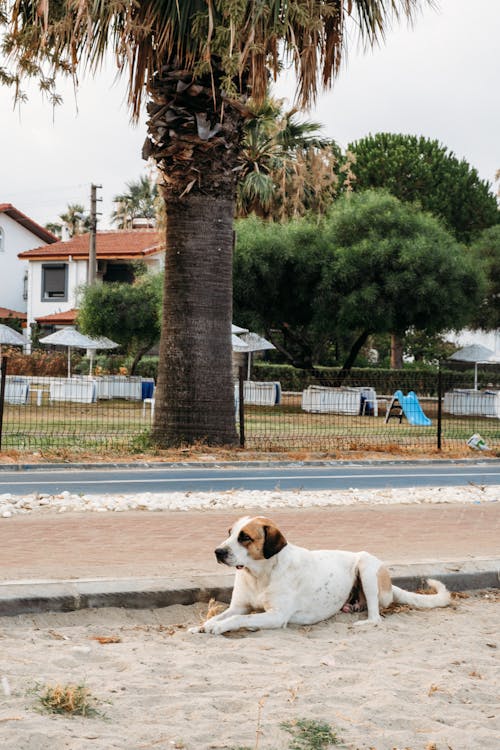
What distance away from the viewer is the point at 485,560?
7641 millimetres

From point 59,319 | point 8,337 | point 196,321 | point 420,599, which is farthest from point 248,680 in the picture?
point 59,319

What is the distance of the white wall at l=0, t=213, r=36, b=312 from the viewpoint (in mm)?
61000

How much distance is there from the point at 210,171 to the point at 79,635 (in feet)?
38.3

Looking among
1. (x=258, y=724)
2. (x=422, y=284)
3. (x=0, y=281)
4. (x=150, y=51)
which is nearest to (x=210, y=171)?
(x=150, y=51)

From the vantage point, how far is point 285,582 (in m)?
5.77

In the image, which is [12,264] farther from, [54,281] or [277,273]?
[277,273]

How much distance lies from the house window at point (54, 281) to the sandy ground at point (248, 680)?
171 feet

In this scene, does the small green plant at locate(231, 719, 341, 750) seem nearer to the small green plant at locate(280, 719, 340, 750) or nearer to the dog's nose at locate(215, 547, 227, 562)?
the small green plant at locate(280, 719, 340, 750)

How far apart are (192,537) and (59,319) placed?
47477 mm

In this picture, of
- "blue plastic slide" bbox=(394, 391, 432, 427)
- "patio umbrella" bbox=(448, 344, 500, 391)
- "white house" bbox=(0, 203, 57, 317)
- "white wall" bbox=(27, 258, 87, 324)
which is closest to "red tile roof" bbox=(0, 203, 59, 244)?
"white house" bbox=(0, 203, 57, 317)

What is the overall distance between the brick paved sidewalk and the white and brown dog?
3.82ft

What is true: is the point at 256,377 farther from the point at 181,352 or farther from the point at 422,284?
the point at 181,352

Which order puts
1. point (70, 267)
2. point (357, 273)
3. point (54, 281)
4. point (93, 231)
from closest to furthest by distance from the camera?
point (357, 273), point (93, 231), point (70, 267), point (54, 281)

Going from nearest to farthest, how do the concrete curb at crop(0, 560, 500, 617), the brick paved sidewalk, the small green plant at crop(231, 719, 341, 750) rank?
the small green plant at crop(231, 719, 341, 750) < the concrete curb at crop(0, 560, 500, 617) < the brick paved sidewalk
